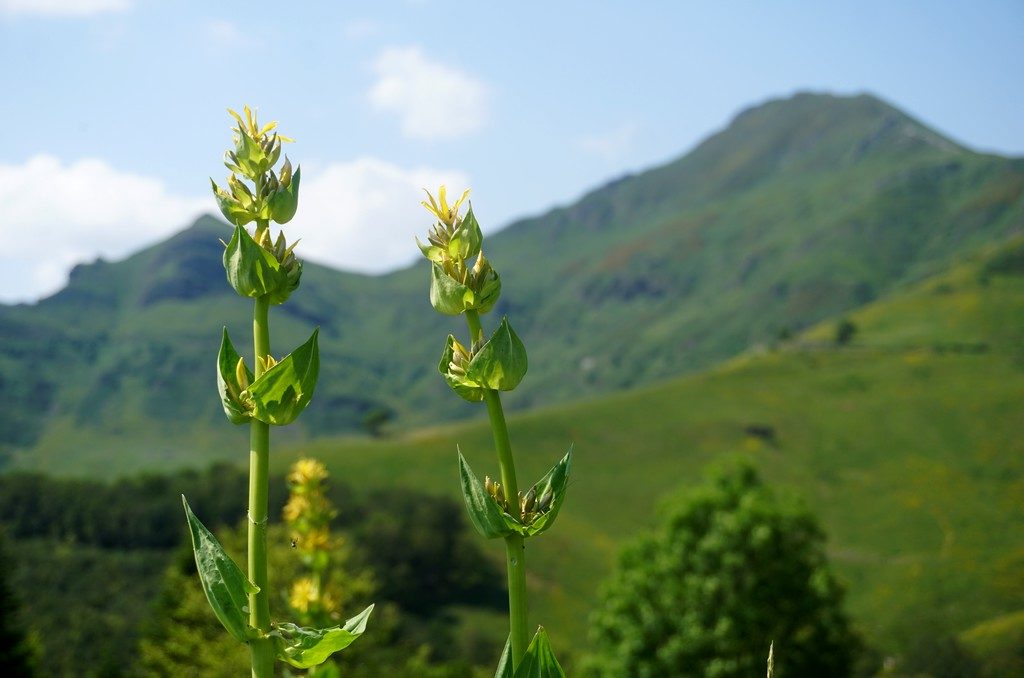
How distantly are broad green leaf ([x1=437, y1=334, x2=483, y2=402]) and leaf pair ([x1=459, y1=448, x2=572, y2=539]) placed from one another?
16 centimetres

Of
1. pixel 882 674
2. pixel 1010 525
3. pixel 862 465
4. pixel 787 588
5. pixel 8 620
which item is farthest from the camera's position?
pixel 862 465

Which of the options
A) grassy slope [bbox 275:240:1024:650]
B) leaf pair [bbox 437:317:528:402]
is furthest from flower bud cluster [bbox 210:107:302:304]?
grassy slope [bbox 275:240:1024:650]

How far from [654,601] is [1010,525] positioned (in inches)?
2707

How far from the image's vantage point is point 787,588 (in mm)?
36469

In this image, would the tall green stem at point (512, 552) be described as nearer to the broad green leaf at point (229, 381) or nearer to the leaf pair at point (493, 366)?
the leaf pair at point (493, 366)

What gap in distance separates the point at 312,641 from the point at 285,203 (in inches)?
36.6


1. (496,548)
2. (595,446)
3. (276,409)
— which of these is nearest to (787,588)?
(276,409)

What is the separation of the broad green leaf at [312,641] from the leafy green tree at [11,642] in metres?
33.9

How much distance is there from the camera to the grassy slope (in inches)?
3406

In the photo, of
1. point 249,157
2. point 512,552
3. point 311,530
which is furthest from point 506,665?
point 311,530

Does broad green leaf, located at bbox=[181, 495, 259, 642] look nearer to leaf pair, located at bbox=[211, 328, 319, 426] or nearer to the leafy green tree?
leaf pair, located at bbox=[211, 328, 319, 426]

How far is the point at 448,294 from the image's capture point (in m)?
1.98

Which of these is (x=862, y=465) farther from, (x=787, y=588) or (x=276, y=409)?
(x=276, y=409)

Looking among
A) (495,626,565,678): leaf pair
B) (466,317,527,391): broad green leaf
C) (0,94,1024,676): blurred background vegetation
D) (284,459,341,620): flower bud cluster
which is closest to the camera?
(495,626,565,678): leaf pair
